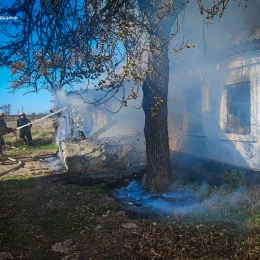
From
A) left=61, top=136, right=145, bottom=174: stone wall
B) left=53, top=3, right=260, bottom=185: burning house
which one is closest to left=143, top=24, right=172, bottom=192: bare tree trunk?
left=53, top=3, right=260, bottom=185: burning house

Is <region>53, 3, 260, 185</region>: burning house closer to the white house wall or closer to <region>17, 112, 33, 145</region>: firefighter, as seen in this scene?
the white house wall

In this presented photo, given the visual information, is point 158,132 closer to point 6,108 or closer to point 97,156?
point 97,156

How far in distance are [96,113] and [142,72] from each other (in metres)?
16.7

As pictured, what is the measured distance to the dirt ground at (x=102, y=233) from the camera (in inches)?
137

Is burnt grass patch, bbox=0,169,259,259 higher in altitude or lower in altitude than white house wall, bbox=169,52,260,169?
lower

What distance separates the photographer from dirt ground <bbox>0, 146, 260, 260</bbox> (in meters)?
3.49

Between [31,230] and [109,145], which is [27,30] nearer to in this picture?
[31,230]

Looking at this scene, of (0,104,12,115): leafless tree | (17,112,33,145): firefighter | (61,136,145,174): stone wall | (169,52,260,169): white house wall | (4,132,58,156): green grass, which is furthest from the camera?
(0,104,12,115): leafless tree

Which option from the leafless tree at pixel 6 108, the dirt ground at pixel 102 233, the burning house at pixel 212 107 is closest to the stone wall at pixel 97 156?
the burning house at pixel 212 107

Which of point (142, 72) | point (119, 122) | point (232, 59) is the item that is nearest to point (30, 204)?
point (142, 72)

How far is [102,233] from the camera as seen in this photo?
4254 mm

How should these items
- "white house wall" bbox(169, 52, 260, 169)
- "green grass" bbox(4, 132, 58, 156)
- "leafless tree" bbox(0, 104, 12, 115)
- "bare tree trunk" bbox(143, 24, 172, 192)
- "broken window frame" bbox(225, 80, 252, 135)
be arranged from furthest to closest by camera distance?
"leafless tree" bbox(0, 104, 12, 115) → "green grass" bbox(4, 132, 58, 156) → "broken window frame" bbox(225, 80, 252, 135) → "white house wall" bbox(169, 52, 260, 169) → "bare tree trunk" bbox(143, 24, 172, 192)

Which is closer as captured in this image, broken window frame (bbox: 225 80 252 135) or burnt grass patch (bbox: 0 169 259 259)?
burnt grass patch (bbox: 0 169 259 259)

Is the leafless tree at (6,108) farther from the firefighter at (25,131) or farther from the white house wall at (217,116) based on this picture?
the white house wall at (217,116)
